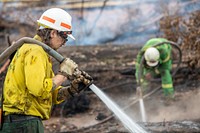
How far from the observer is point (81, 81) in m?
4.35

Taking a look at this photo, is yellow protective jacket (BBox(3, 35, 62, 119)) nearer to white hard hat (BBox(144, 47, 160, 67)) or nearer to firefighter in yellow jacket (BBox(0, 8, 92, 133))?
firefighter in yellow jacket (BBox(0, 8, 92, 133))

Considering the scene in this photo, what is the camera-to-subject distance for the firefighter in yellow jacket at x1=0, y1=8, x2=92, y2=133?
12.7 ft

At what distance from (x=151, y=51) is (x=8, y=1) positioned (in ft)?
32.5

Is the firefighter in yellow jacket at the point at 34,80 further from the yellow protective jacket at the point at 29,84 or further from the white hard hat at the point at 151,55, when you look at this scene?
the white hard hat at the point at 151,55

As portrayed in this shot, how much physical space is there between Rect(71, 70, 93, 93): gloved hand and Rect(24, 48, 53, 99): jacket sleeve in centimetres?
44

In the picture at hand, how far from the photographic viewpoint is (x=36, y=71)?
3.84m

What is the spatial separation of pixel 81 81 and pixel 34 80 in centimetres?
69

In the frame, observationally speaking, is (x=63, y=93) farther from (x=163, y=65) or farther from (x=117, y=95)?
(x=117, y=95)

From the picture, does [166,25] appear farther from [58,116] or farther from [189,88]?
[58,116]

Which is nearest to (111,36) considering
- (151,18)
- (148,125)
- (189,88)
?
(151,18)

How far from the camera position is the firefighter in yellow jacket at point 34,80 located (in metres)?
3.87

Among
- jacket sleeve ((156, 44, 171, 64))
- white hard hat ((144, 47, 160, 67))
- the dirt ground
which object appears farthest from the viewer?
jacket sleeve ((156, 44, 171, 64))

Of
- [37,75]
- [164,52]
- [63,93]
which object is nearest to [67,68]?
[37,75]

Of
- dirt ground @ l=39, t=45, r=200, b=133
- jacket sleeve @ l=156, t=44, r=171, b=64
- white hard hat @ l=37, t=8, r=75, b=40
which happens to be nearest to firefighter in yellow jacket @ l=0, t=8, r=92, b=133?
white hard hat @ l=37, t=8, r=75, b=40
